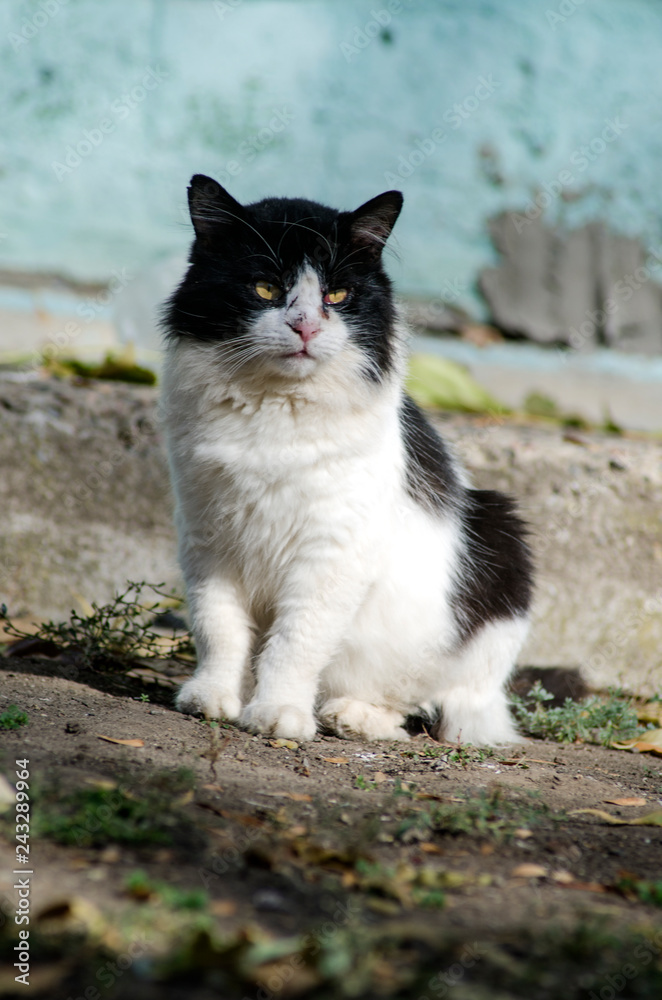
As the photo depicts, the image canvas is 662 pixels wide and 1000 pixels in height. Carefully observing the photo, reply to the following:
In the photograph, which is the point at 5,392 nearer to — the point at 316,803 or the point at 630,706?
the point at 316,803

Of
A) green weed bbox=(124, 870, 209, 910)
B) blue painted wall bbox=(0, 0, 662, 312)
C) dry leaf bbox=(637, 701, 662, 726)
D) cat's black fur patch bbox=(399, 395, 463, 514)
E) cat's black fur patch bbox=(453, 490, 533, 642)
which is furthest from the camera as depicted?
blue painted wall bbox=(0, 0, 662, 312)

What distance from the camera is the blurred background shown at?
502cm

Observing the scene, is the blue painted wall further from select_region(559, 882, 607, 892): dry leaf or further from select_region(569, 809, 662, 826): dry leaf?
select_region(559, 882, 607, 892): dry leaf

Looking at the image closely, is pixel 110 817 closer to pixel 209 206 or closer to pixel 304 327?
pixel 304 327

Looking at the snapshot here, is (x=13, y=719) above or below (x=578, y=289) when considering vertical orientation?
below

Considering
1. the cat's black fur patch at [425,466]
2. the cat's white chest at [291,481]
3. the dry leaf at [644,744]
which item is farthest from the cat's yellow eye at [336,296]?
the dry leaf at [644,744]

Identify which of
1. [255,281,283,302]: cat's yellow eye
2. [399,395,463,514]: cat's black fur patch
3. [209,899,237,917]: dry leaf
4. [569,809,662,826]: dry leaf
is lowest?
[569,809,662,826]: dry leaf

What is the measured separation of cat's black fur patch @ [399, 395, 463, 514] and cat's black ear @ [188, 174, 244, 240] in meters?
0.94

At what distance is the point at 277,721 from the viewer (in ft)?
8.50

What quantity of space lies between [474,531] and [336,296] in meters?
1.14

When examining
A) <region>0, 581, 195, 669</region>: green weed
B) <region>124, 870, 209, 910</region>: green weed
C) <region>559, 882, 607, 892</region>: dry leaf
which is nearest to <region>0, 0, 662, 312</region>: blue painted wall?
<region>0, 581, 195, 669</region>: green weed

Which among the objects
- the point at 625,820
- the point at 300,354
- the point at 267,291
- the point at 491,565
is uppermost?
the point at 267,291

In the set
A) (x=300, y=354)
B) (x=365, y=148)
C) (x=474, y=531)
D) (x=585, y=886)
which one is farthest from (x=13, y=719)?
(x=365, y=148)

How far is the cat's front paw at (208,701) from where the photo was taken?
2668 millimetres
